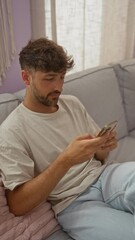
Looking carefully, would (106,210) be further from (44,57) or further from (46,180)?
(44,57)

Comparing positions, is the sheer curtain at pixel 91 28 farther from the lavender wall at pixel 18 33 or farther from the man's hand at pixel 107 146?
the man's hand at pixel 107 146

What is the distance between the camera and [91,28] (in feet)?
6.19

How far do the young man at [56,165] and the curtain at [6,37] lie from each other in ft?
1.05

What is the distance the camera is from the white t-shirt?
0.98 meters

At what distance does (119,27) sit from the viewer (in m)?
2.06

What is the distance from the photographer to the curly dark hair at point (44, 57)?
3.44 ft

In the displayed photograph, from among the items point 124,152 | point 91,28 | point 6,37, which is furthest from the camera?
point 91,28

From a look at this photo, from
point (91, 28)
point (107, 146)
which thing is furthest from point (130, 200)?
point (91, 28)

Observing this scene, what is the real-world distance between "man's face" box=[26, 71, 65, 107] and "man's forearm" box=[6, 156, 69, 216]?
0.25 meters

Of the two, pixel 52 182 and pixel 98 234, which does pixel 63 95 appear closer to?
pixel 52 182

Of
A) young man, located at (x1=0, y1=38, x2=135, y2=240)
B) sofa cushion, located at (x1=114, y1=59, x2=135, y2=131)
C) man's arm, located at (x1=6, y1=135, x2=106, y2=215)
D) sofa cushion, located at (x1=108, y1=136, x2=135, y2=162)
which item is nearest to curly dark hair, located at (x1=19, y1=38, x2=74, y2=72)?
young man, located at (x1=0, y1=38, x2=135, y2=240)

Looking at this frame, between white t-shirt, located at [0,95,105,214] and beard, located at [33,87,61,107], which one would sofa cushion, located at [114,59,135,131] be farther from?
beard, located at [33,87,61,107]

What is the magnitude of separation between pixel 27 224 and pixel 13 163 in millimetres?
221

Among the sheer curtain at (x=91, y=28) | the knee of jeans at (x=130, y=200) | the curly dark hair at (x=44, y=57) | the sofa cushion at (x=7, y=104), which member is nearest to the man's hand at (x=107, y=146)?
the knee of jeans at (x=130, y=200)
